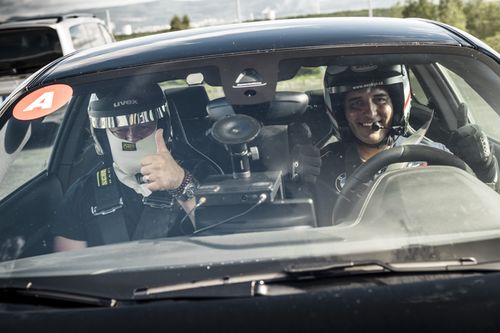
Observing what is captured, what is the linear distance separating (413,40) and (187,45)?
803 mm

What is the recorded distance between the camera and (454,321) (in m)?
1.90

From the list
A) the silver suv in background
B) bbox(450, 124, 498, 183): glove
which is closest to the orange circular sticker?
bbox(450, 124, 498, 183): glove

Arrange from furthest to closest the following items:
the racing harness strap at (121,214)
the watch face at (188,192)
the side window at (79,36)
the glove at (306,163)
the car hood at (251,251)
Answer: the side window at (79,36) → the glove at (306,163) → the watch face at (188,192) → the racing harness strap at (121,214) → the car hood at (251,251)

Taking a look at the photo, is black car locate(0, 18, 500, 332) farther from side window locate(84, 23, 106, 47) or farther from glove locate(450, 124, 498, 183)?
side window locate(84, 23, 106, 47)

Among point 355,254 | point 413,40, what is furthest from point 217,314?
point 413,40

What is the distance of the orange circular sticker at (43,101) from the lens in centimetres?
279

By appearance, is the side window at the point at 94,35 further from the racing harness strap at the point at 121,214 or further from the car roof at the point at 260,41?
the racing harness strap at the point at 121,214

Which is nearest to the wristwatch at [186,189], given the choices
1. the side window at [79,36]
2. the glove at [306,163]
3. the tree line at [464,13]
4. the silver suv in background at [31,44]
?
the glove at [306,163]

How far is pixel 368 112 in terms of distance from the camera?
116 inches

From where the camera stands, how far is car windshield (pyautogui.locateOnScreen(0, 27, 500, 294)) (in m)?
2.25

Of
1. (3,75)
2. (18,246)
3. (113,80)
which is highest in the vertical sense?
(113,80)

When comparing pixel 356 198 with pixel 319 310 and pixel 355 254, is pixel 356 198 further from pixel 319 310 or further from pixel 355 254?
pixel 319 310

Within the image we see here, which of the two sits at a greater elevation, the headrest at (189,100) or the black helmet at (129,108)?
the black helmet at (129,108)

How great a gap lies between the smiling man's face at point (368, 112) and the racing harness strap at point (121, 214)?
2.64 ft
